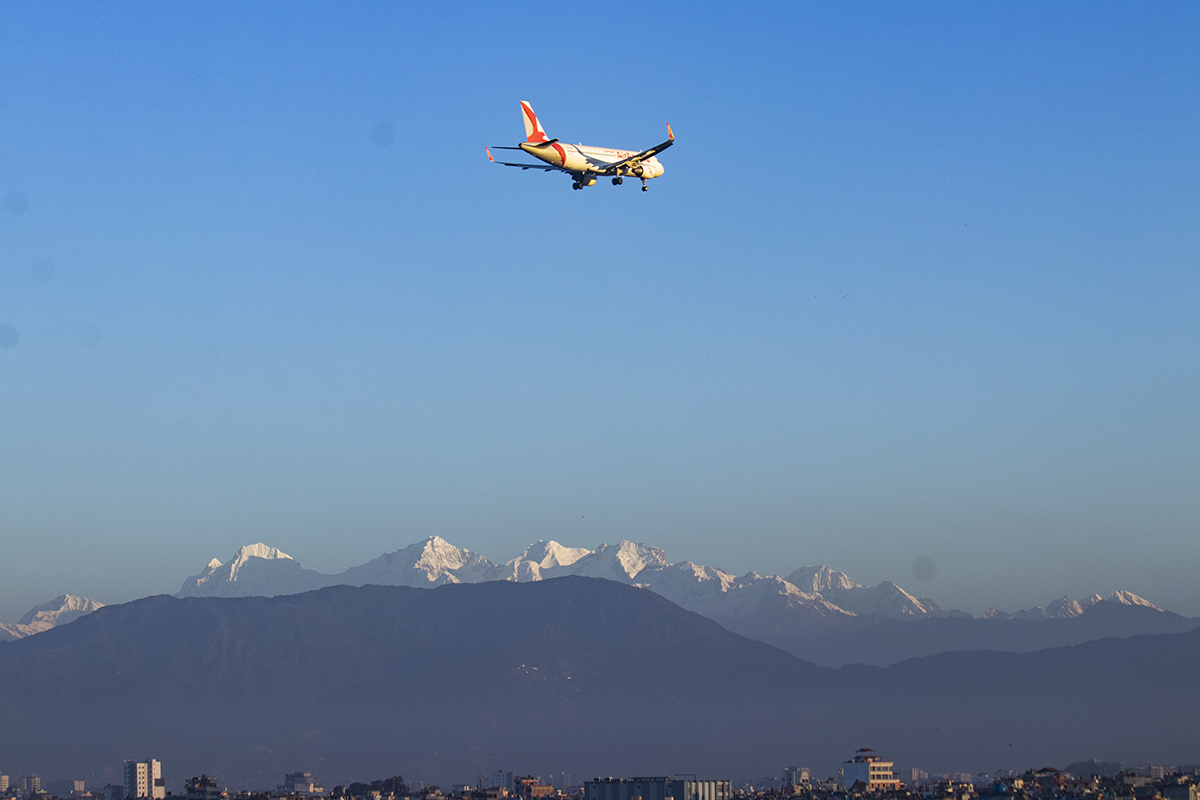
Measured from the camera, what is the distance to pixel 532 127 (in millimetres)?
117438

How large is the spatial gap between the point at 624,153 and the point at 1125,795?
11388 centimetres

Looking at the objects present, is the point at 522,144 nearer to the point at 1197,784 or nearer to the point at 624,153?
the point at 624,153

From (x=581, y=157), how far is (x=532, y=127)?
4.78 metres

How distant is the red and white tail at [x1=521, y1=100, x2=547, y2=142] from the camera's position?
11669 cm

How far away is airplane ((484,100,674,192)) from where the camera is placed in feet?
374

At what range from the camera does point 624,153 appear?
121m

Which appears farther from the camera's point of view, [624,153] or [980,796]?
[980,796]

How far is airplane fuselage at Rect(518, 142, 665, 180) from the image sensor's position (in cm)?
11406

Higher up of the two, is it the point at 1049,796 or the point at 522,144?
the point at 522,144

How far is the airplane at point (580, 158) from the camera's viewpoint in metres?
114

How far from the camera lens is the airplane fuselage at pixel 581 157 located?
114 metres

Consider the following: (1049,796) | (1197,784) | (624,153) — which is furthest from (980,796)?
(624,153)

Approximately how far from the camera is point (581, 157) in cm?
11581

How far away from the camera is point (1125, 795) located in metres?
189
